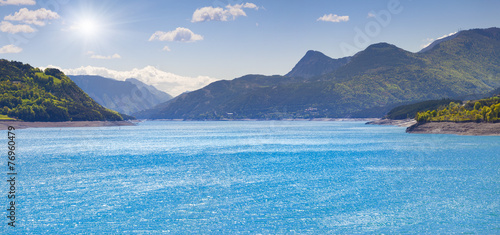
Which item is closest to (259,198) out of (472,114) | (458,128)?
(458,128)

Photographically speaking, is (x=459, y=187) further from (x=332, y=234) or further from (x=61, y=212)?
(x=61, y=212)

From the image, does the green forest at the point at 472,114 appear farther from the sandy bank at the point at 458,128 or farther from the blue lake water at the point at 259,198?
the blue lake water at the point at 259,198

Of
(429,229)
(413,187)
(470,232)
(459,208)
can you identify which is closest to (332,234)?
(429,229)

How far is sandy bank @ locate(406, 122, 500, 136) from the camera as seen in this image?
155875 millimetres

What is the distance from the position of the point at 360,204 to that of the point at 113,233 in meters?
26.1

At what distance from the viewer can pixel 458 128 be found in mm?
170125

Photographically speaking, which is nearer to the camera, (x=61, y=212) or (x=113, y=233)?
(x=113, y=233)

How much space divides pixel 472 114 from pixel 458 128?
846 cm

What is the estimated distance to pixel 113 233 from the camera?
118 ft

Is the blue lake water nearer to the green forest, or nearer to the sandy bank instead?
the sandy bank

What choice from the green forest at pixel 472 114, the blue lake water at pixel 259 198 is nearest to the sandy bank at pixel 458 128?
the green forest at pixel 472 114

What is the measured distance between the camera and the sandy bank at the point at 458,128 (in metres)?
156

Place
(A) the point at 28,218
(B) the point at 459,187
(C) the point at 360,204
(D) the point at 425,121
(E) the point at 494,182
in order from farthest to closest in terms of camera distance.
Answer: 1. (D) the point at 425,121
2. (E) the point at 494,182
3. (B) the point at 459,187
4. (C) the point at 360,204
5. (A) the point at 28,218

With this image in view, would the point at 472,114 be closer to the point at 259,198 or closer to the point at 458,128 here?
the point at 458,128
